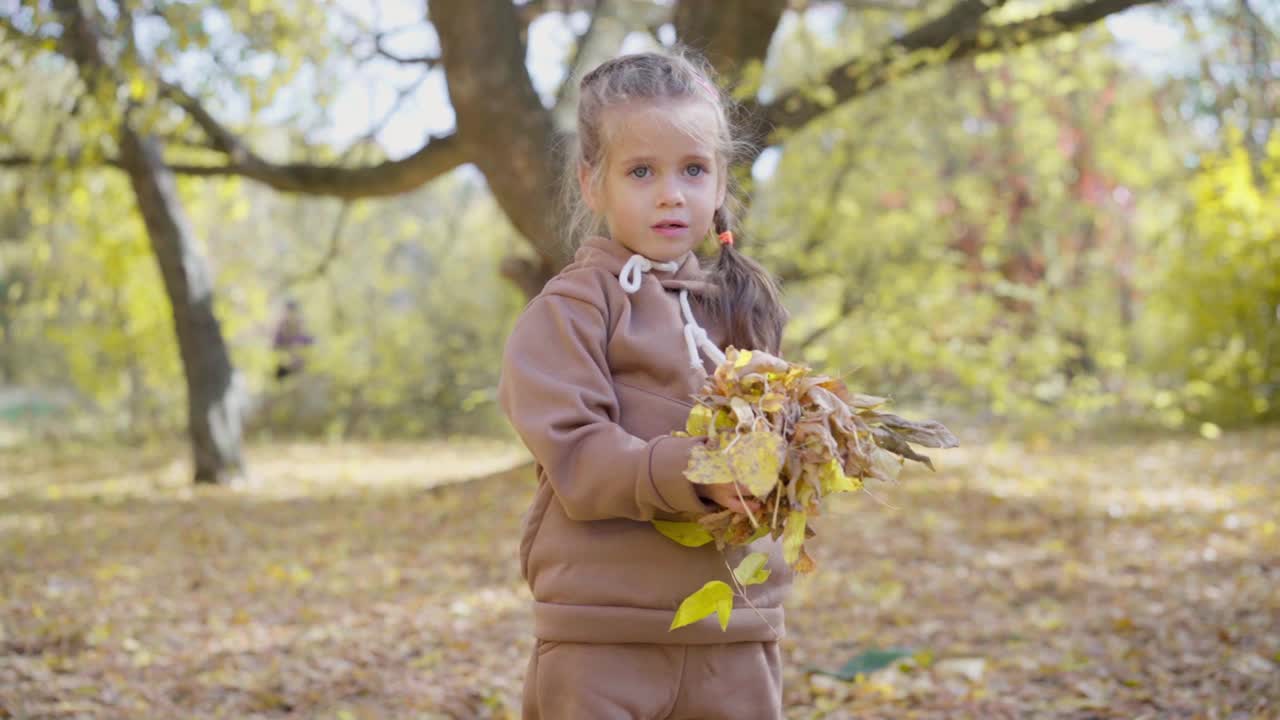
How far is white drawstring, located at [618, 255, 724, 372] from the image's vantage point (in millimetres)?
1856

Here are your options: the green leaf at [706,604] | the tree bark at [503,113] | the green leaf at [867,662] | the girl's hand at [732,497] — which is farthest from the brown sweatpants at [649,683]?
the tree bark at [503,113]

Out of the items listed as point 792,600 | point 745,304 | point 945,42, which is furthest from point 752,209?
point 745,304

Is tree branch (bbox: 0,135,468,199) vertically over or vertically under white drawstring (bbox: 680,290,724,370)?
over

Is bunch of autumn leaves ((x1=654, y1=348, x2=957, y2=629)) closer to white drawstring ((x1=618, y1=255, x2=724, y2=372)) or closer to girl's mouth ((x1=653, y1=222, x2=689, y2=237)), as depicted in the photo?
white drawstring ((x1=618, y1=255, x2=724, y2=372))

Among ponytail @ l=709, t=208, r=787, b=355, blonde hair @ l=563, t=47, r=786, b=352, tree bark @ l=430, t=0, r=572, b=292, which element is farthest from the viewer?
tree bark @ l=430, t=0, r=572, b=292

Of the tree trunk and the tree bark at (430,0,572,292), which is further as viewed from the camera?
the tree trunk

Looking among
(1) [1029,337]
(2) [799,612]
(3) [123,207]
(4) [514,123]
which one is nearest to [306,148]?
(3) [123,207]

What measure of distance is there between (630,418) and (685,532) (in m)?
0.20

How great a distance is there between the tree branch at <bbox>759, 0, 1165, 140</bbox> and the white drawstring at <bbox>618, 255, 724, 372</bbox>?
4126 millimetres

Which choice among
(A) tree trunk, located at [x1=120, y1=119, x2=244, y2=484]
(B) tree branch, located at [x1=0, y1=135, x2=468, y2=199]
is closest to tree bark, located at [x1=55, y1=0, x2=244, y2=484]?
(A) tree trunk, located at [x1=120, y1=119, x2=244, y2=484]

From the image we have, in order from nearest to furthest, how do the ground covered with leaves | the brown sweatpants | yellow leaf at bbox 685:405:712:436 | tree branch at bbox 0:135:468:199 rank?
yellow leaf at bbox 685:405:712:436
the brown sweatpants
the ground covered with leaves
tree branch at bbox 0:135:468:199

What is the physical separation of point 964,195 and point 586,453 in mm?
9410

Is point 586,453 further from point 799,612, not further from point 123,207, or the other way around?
point 123,207

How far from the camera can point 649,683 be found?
180 centimetres
